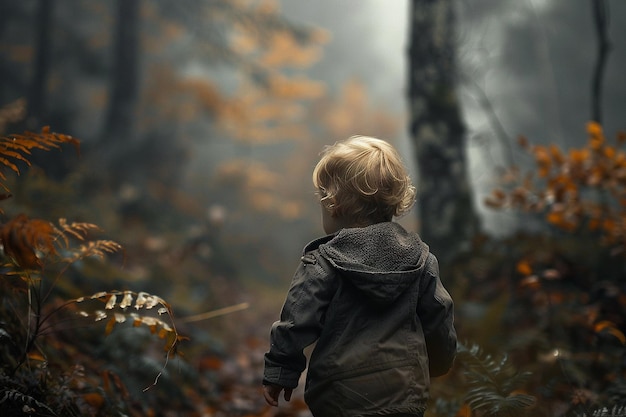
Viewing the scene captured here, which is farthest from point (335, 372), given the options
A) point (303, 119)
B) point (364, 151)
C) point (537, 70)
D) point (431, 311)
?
point (303, 119)

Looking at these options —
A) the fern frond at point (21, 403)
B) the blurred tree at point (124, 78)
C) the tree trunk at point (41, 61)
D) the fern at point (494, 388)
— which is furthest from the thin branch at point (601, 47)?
the blurred tree at point (124, 78)

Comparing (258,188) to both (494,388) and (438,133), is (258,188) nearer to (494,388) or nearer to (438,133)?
(438,133)

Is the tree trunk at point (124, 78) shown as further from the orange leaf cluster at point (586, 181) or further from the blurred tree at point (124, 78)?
the orange leaf cluster at point (586, 181)

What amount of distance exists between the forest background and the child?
44cm

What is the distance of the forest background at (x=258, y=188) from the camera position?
269 cm

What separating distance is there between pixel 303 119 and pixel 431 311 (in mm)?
22826

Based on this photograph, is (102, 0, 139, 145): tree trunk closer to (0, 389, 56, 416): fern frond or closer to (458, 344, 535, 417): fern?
(0, 389, 56, 416): fern frond

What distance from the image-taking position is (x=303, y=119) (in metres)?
24.5

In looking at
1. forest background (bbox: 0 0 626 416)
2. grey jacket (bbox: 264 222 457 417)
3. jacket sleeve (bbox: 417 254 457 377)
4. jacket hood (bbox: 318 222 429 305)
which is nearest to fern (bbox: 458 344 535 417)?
forest background (bbox: 0 0 626 416)

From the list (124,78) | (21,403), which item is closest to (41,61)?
(124,78)

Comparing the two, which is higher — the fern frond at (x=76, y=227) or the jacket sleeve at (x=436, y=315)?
the fern frond at (x=76, y=227)

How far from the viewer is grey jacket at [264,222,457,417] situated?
1.99m

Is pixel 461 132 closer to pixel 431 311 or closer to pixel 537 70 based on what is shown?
pixel 431 311

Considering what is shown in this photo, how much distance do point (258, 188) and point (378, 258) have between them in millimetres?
18669
